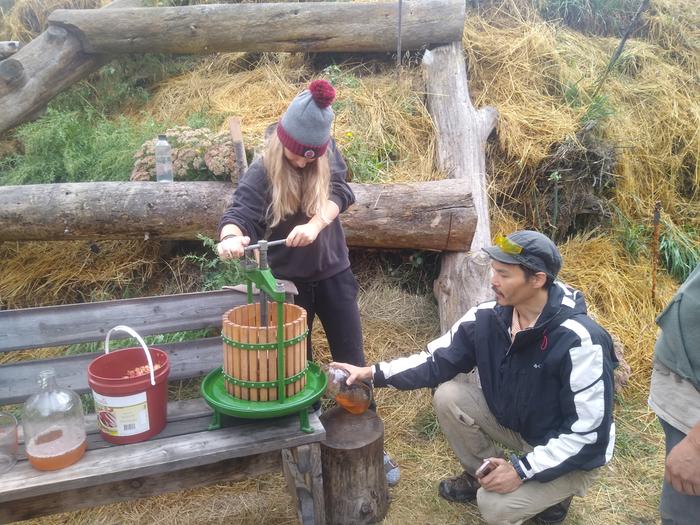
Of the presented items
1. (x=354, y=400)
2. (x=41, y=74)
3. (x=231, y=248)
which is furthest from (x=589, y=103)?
(x=41, y=74)

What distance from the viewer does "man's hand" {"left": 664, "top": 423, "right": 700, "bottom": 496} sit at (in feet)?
6.24

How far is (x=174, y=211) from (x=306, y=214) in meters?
1.69

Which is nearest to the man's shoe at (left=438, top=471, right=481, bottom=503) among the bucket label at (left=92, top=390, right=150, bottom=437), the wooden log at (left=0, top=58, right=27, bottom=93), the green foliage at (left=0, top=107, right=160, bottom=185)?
the bucket label at (left=92, top=390, right=150, bottom=437)

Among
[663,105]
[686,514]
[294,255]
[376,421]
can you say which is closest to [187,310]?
[294,255]

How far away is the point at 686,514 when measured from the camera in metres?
2.03

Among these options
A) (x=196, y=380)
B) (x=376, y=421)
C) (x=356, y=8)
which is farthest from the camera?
(x=356, y=8)

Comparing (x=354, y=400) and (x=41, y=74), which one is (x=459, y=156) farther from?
(x=41, y=74)

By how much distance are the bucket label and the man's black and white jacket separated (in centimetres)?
114

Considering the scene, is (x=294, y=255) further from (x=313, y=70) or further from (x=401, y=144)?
(x=313, y=70)

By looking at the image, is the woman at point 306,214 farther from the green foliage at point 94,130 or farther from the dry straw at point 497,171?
the green foliage at point 94,130

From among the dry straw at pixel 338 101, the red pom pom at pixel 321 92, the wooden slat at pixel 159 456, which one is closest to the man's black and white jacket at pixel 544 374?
the wooden slat at pixel 159 456

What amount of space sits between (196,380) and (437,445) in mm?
1707

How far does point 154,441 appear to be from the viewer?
7.86 ft

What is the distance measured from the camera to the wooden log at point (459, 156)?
4094 mm
